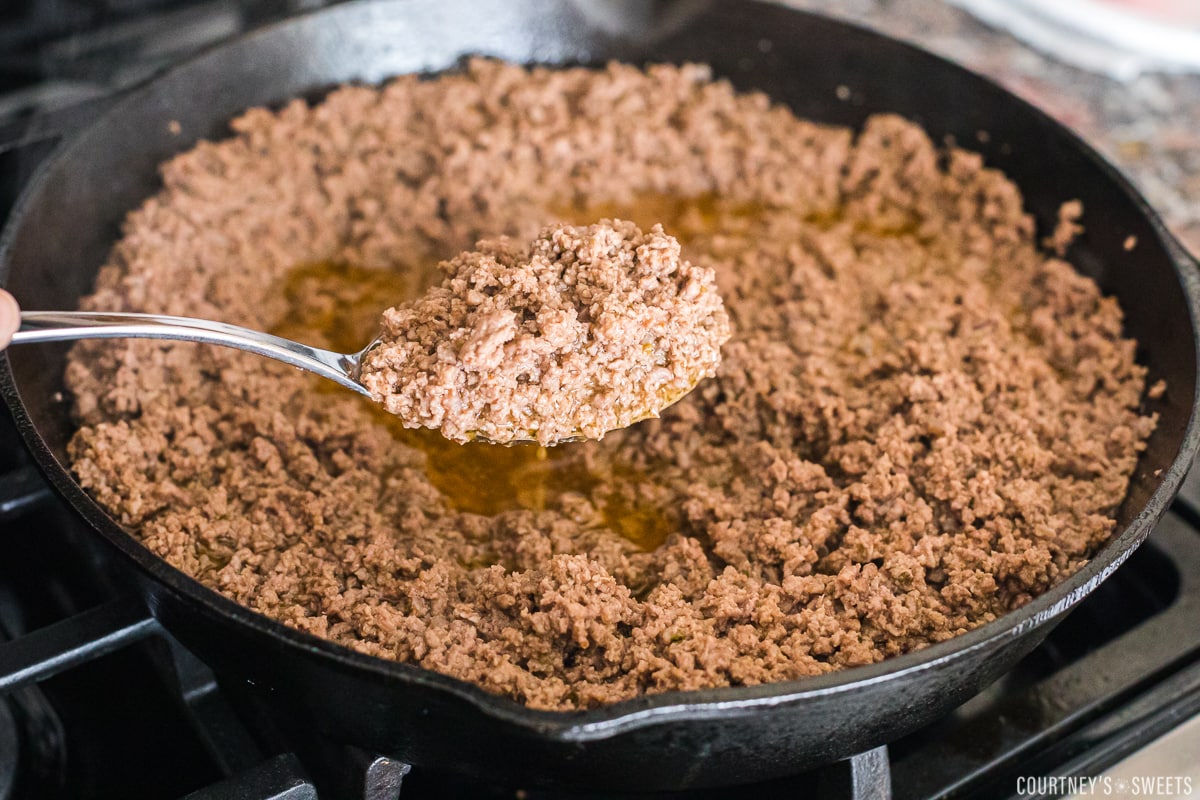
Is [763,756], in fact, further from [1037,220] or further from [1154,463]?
[1037,220]

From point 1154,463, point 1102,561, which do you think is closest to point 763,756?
point 1102,561

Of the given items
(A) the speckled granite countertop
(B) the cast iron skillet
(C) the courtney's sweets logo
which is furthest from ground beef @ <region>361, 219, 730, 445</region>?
(A) the speckled granite countertop

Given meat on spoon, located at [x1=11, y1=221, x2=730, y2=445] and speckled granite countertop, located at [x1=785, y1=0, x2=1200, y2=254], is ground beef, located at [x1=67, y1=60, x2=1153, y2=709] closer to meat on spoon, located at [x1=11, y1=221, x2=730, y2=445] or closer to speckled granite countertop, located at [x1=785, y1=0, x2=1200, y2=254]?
meat on spoon, located at [x1=11, y1=221, x2=730, y2=445]

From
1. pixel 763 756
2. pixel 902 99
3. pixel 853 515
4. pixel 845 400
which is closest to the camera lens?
pixel 763 756

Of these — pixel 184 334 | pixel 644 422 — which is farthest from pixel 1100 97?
pixel 184 334

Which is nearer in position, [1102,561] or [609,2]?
[1102,561]

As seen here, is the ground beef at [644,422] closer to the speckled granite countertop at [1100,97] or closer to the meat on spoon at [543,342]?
the meat on spoon at [543,342]

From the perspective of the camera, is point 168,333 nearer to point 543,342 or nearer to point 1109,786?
point 543,342
